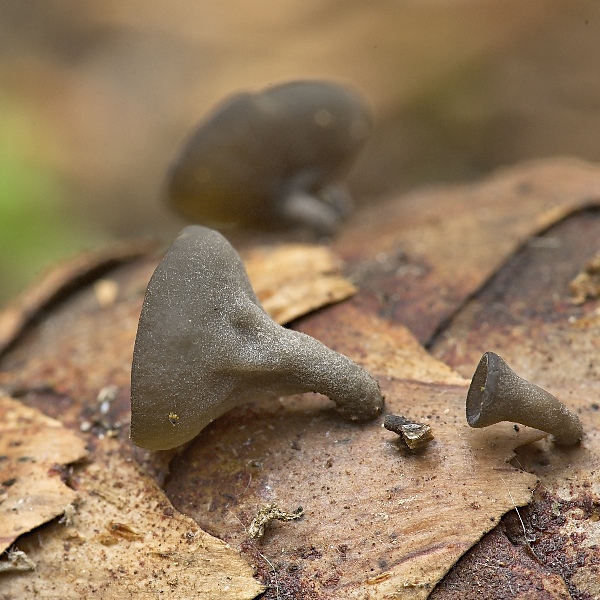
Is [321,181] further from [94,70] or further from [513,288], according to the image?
[94,70]

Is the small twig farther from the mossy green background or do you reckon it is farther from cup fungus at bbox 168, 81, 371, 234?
the mossy green background

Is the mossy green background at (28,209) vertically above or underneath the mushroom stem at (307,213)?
underneath

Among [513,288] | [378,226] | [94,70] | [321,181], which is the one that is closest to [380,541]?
[513,288]

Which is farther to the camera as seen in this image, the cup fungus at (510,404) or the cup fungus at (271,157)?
the cup fungus at (271,157)

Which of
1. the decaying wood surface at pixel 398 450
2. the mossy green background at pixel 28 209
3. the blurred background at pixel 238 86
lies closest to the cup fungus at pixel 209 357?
the decaying wood surface at pixel 398 450

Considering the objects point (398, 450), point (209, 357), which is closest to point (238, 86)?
point (209, 357)

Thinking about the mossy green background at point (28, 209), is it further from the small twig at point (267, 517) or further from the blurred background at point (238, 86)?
the small twig at point (267, 517)
